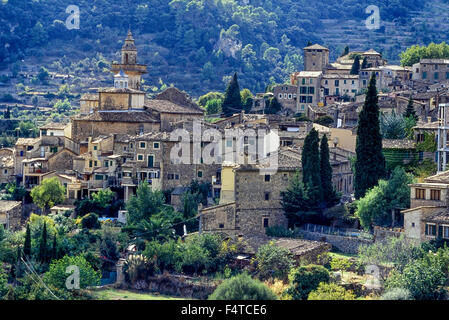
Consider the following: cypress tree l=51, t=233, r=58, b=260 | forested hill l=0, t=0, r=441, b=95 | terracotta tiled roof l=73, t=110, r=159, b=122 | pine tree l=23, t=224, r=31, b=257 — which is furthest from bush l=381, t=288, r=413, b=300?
forested hill l=0, t=0, r=441, b=95

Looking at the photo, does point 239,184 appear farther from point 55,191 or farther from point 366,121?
point 55,191

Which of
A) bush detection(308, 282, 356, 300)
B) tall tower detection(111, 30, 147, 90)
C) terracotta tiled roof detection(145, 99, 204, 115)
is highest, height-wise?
tall tower detection(111, 30, 147, 90)

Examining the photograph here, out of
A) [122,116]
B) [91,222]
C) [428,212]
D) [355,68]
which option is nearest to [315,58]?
[355,68]

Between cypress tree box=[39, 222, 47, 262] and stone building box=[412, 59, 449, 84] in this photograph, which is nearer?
cypress tree box=[39, 222, 47, 262]

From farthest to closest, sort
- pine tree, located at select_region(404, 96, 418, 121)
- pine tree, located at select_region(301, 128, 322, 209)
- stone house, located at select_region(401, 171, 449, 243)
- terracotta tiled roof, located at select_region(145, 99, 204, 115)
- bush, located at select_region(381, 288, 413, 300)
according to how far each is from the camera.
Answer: terracotta tiled roof, located at select_region(145, 99, 204, 115), pine tree, located at select_region(404, 96, 418, 121), pine tree, located at select_region(301, 128, 322, 209), stone house, located at select_region(401, 171, 449, 243), bush, located at select_region(381, 288, 413, 300)

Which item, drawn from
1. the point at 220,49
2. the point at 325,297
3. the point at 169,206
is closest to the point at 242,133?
the point at 169,206

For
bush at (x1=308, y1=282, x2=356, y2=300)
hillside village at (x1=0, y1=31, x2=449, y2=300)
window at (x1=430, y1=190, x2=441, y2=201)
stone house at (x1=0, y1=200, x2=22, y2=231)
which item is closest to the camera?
bush at (x1=308, y1=282, x2=356, y2=300)

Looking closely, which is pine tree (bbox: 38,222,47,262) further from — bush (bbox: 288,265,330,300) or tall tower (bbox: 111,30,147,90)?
tall tower (bbox: 111,30,147,90)

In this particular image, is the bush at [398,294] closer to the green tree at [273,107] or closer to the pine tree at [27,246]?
the pine tree at [27,246]
